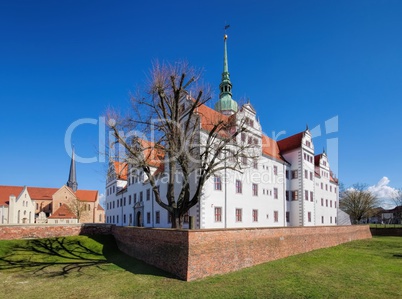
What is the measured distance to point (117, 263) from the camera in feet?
63.4

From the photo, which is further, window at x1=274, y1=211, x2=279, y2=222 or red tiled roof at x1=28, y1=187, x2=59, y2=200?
red tiled roof at x1=28, y1=187, x2=59, y2=200

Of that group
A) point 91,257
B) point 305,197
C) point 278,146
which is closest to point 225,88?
point 278,146

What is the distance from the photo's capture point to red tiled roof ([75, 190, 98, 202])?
77419mm

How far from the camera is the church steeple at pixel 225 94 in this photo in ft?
116

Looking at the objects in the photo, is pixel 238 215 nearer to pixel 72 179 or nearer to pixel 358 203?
pixel 358 203

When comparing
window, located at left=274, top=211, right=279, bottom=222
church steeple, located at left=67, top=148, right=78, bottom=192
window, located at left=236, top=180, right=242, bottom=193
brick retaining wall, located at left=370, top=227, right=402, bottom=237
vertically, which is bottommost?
brick retaining wall, located at left=370, top=227, right=402, bottom=237

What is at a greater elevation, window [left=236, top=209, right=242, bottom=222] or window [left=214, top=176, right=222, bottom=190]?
window [left=214, top=176, right=222, bottom=190]

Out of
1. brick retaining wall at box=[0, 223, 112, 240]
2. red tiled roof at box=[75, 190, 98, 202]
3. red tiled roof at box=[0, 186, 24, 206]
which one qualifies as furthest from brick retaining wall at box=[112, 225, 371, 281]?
red tiled roof at box=[75, 190, 98, 202]

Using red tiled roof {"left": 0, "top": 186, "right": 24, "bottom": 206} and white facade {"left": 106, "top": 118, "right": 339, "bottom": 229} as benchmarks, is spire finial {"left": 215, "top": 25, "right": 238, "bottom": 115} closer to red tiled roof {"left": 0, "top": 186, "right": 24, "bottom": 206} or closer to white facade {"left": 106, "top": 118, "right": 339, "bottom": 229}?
white facade {"left": 106, "top": 118, "right": 339, "bottom": 229}

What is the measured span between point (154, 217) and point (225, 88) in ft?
61.2

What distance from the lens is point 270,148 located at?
33.4 meters

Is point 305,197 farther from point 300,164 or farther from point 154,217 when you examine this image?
point 154,217

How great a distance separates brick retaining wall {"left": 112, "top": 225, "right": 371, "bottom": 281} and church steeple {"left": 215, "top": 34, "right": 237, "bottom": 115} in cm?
1728

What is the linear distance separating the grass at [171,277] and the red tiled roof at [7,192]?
47.0 metres
